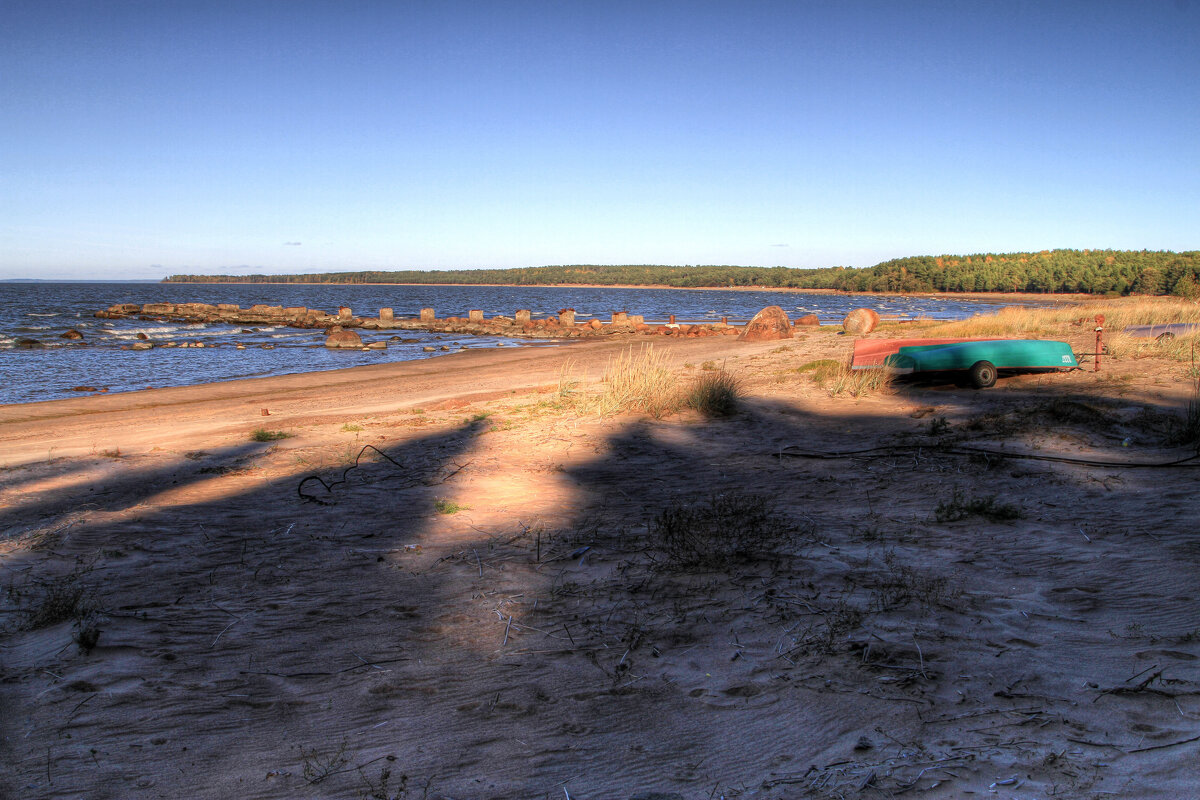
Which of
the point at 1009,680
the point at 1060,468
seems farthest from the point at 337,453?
the point at 1060,468

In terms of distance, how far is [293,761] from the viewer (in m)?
2.63

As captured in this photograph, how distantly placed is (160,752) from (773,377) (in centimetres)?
1184

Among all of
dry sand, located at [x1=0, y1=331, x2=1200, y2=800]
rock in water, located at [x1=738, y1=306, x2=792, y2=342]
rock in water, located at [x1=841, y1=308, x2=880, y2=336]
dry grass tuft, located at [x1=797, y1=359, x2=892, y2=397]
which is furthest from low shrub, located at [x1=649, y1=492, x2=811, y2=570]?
rock in water, located at [x1=738, y1=306, x2=792, y2=342]

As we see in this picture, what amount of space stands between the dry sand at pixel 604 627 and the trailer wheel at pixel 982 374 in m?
2.96

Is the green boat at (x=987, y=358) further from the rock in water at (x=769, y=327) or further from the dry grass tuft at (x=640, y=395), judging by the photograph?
the rock in water at (x=769, y=327)

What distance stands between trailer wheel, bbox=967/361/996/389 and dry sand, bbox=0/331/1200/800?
2964mm

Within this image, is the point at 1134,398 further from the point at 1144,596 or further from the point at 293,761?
the point at 293,761

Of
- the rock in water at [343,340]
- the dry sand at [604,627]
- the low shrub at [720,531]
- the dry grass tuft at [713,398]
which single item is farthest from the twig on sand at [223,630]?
the rock in water at [343,340]

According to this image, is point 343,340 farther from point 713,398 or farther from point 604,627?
point 604,627

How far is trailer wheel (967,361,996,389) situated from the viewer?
10.8 metres

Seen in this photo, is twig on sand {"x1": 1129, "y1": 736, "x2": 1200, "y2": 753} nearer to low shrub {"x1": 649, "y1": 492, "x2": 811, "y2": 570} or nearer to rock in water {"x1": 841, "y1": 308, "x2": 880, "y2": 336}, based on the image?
low shrub {"x1": 649, "y1": 492, "x2": 811, "y2": 570}

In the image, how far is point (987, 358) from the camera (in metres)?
11.0

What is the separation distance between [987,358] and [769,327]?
17.7 m

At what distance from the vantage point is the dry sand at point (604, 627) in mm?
2562
